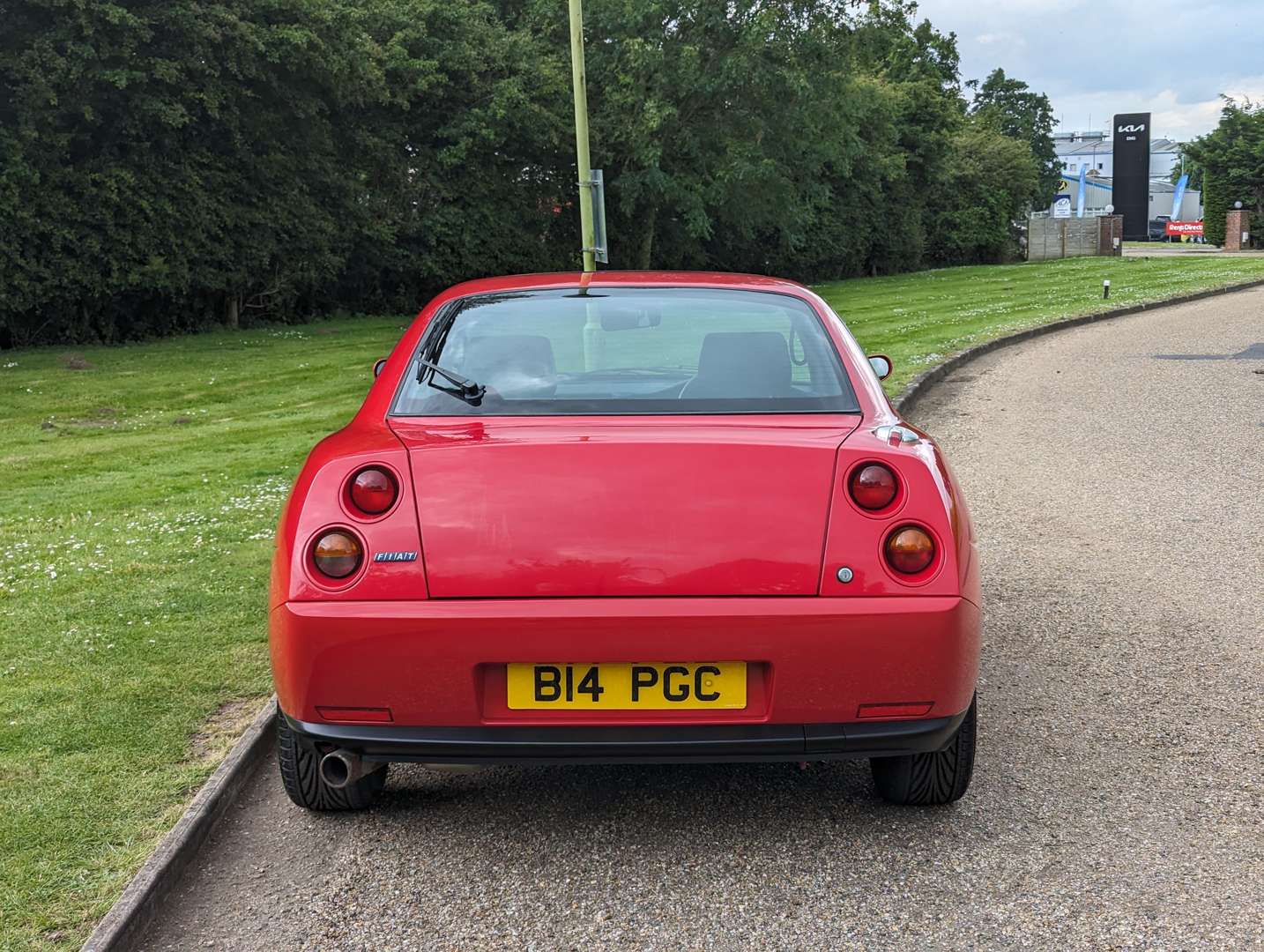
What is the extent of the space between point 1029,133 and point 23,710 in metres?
112

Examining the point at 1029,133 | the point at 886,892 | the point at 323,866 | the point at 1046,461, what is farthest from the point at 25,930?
the point at 1029,133

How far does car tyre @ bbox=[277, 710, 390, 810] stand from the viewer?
3.54 m

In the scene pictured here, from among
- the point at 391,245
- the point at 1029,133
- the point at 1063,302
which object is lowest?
the point at 1063,302

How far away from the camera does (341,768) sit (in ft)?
10.8

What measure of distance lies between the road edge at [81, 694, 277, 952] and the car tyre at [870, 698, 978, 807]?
1.84m

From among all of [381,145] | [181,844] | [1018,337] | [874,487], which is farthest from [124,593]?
[381,145]

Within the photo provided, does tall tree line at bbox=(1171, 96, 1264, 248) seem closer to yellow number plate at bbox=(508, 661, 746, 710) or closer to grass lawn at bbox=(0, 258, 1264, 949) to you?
grass lawn at bbox=(0, 258, 1264, 949)

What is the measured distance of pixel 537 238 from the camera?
32906 millimetres

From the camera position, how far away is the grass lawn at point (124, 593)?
3.45m

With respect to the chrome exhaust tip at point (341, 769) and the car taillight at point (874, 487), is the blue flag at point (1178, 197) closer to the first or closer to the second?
the car taillight at point (874, 487)

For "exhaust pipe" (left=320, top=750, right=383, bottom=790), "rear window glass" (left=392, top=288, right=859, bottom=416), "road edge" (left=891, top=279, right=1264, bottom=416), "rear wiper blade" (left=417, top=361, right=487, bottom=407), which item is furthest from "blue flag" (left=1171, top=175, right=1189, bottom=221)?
"exhaust pipe" (left=320, top=750, right=383, bottom=790)

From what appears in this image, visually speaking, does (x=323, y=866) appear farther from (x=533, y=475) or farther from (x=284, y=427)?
(x=284, y=427)

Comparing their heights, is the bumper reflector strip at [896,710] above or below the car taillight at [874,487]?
below

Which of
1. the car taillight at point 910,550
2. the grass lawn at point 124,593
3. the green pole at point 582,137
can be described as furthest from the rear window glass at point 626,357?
the green pole at point 582,137
